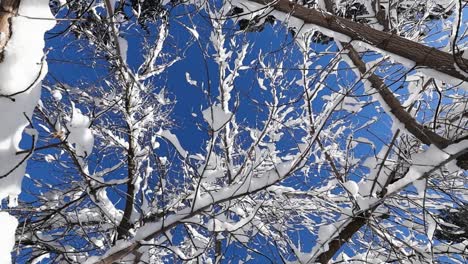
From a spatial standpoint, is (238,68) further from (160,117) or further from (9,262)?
(9,262)

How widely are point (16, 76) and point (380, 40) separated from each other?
198 cm

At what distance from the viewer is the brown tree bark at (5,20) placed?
1333 millimetres

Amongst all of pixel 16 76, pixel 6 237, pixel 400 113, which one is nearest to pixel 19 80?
pixel 16 76

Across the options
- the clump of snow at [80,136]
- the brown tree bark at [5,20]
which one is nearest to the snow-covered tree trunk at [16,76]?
the brown tree bark at [5,20]

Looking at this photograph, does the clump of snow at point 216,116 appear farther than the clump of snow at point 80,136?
Yes

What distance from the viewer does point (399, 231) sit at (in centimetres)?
499

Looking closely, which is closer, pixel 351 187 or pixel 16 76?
pixel 16 76

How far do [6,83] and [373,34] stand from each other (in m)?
2.01

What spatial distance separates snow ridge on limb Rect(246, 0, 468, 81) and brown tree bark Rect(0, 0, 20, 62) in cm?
133

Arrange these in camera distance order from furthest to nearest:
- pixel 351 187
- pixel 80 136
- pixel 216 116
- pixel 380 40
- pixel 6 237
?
pixel 351 187 → pixel 380 40 → pixel 216 116 → pixel 80 136 → pixel 6 237

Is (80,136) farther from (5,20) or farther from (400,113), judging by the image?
(400,113)

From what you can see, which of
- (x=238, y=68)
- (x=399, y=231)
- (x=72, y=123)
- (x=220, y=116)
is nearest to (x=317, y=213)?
(x=399, y=231)

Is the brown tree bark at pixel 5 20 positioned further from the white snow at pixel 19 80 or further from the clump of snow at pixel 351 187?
the clump of snow at pixel 351 187

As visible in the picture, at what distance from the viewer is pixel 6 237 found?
1.28 meters
